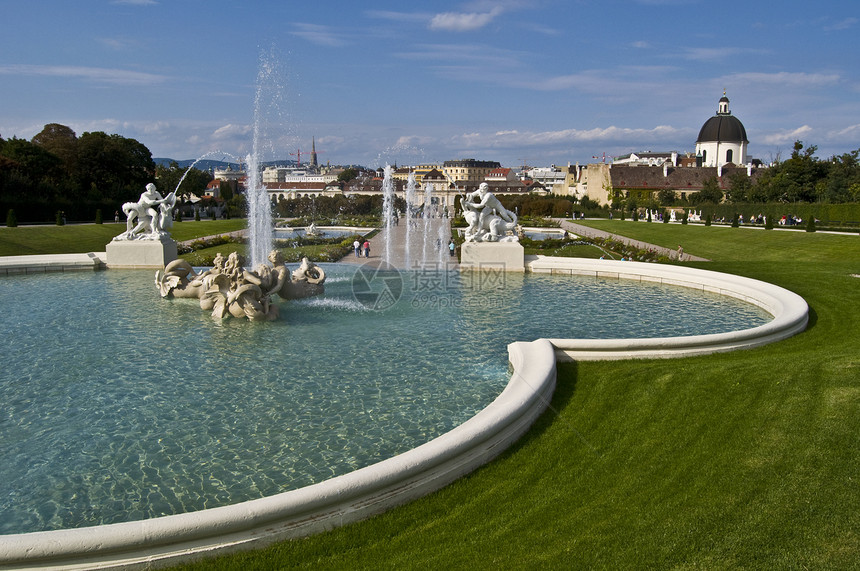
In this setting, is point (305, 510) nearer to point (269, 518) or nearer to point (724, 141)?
point (269, 518)

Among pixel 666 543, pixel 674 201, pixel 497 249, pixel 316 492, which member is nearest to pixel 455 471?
pixel 316 492

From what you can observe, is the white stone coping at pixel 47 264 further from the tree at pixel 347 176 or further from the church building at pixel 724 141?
the tree at pixel 347 176

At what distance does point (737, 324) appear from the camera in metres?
13.2

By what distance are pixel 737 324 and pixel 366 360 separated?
8318 mm

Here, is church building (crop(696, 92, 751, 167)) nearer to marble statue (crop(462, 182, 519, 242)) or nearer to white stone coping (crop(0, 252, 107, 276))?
marble statue (crop(462, 182, 519, 242))

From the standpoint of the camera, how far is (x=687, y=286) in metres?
18.1

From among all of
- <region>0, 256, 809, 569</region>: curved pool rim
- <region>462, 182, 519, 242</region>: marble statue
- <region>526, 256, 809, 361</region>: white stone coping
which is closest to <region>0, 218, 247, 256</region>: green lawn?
<region>462, 182, 519, 242</region>: marble statue

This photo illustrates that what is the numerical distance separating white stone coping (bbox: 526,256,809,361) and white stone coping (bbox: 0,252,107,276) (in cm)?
1536

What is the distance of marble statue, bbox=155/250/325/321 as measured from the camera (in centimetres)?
1313

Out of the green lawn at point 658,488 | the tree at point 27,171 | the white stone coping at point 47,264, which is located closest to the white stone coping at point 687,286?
the green lawn at point 658,488

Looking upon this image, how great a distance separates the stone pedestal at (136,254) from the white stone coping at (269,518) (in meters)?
18.1

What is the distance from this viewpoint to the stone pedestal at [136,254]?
70.2ft

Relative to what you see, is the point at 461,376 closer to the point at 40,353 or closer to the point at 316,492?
the point at 316,492

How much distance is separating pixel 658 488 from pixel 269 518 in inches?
139
